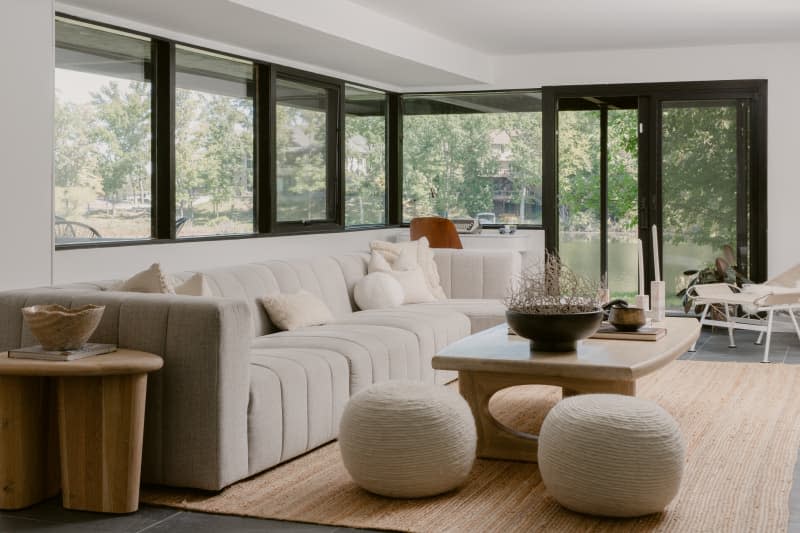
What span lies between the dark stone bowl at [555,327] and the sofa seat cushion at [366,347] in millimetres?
845

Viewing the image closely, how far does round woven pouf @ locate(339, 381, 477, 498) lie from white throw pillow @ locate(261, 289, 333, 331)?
5.54 ft

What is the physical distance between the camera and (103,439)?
11.7ft

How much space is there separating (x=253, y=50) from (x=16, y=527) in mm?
4716

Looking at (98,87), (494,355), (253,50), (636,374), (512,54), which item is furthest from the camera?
(512,54)

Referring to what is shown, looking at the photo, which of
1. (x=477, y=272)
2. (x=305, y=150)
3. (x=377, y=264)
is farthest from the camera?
(x=305, y=150)

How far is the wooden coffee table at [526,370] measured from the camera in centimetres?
406

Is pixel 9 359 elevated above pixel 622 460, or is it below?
above

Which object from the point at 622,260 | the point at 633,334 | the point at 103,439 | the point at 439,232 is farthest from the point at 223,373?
the point at 622,260

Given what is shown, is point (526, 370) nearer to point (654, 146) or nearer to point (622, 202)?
point (654, 146)

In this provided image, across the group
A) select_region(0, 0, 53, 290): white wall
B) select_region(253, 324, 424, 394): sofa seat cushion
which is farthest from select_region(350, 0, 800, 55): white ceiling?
select_region(0, 0, 53, 290): white wall

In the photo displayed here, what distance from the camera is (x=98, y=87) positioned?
5.97 metres

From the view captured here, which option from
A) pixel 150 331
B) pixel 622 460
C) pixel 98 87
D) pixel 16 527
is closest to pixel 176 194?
pixel 98 87

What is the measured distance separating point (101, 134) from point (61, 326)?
106 inches

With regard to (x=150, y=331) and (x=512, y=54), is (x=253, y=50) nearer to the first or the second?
(x=512, y=54)
